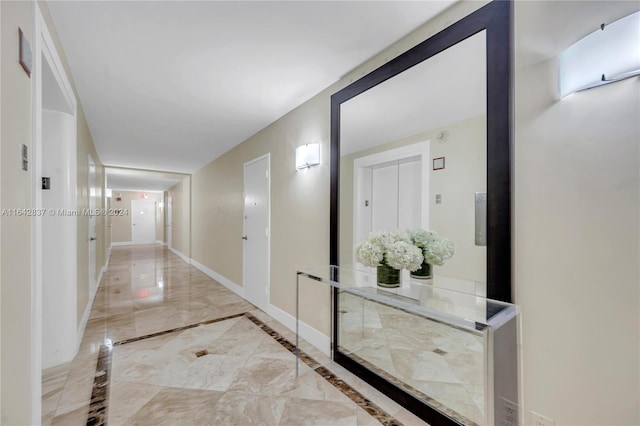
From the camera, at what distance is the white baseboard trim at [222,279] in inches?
171

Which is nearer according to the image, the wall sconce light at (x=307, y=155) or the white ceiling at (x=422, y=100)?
the white ceiling at (x=422, y=100)

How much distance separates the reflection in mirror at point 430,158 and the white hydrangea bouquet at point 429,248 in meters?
0.04

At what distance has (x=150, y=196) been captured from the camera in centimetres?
1154

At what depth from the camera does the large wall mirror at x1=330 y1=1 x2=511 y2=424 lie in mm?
1369

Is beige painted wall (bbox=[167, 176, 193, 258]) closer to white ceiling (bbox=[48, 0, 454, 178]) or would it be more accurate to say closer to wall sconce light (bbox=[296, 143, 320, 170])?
white ceiling (bbox=[48, 0, 454, 178])

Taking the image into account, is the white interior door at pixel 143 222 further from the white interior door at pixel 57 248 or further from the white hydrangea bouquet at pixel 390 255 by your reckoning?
the white hydrangea bouquet at pixel 390 255

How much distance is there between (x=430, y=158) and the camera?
1.66 m

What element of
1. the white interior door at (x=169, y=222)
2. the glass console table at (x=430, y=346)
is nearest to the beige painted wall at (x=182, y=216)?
the white interior door at (x=169, y=222)

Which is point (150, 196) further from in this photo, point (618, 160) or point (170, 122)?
point (618, 160)

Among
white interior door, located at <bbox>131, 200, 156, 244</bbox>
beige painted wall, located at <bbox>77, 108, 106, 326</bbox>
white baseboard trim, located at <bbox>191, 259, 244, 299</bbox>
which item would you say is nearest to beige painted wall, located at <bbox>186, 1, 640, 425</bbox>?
beige painted wall, located at <bbox>77, 108, 106, 326</bbox>

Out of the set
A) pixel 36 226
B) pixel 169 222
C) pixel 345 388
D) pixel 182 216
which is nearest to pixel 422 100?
pixel 345 388

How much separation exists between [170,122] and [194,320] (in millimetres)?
2444

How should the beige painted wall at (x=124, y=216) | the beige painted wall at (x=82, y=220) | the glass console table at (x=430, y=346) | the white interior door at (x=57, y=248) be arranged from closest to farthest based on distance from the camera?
the glass console table at (x=430, y=346)
the white interior door at (x=57, y=248)
the beige painted wall at (x=82, y=220)
the beige painted wall at (x=124, y=216)

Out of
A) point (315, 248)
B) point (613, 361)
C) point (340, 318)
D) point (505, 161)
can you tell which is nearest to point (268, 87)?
point (315, 248)
